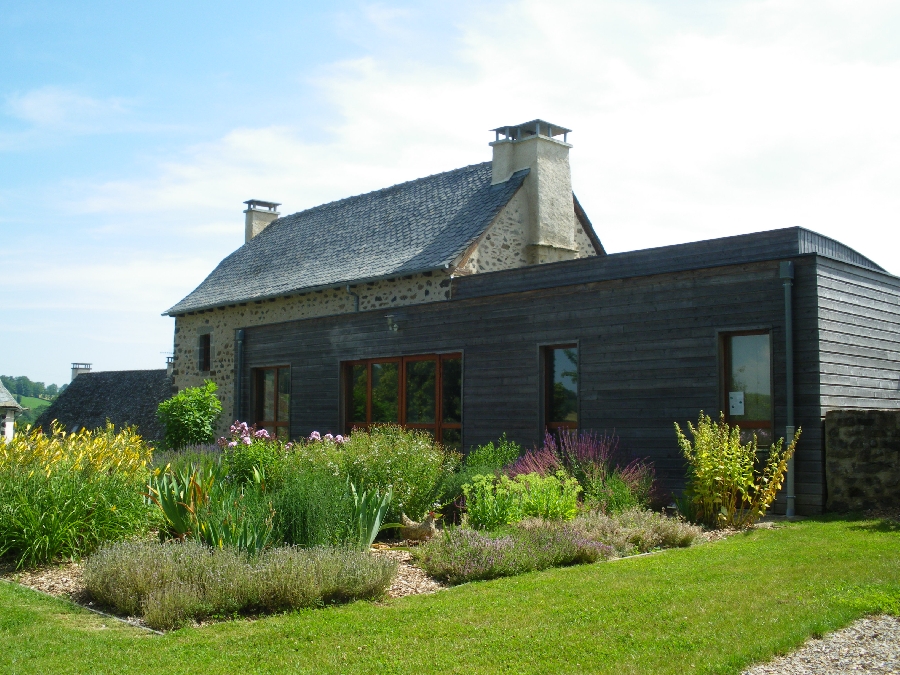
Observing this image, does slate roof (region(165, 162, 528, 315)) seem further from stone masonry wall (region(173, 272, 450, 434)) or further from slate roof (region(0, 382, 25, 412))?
slate roof (region(0, 382, 25, 412))

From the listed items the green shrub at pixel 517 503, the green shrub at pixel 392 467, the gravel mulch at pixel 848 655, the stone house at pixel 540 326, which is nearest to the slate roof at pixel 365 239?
the stone house at pixel 540 326

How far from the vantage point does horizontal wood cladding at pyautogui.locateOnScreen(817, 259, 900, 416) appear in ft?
35.5

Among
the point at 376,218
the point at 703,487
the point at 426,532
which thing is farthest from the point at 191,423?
the point at 703,487

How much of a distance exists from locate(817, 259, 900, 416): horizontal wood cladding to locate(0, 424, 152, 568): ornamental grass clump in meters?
8.23

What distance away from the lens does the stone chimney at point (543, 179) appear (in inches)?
757

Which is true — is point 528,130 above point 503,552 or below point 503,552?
above

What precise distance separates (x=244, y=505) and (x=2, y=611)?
2.03m

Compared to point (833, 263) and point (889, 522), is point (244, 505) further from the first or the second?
point (833, 263)

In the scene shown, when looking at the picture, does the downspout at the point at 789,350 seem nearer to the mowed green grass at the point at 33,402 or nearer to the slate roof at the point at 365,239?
the slate roof at the point at 365,239

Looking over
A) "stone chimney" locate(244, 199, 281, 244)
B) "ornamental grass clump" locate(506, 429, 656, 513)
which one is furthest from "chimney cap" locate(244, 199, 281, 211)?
"ornamental grass clump" locate(506, 429, 656, 513)

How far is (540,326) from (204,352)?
47.7 feet

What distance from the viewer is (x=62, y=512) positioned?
315 inches

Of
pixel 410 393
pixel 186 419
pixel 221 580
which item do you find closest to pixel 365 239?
pixel 186 419

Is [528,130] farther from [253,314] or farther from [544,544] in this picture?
[544,544]
